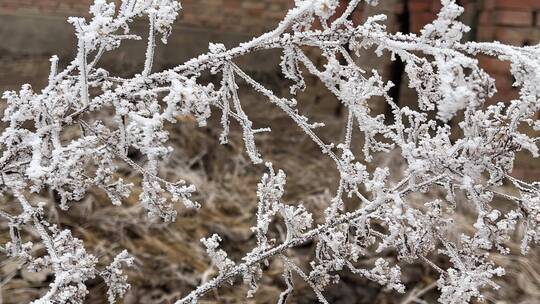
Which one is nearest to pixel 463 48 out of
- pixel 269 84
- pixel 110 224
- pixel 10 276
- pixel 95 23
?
pixel 95 23

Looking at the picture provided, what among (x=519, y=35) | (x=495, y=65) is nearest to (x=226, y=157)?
(x=495, y=65)

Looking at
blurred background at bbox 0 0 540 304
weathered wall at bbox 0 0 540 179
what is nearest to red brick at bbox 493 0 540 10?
blurred background at bbox 0 0 540 304

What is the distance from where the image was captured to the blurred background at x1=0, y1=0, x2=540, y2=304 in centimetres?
306

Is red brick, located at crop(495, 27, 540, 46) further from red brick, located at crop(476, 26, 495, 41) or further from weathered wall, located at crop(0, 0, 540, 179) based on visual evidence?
weathered wall, located at crop(0, 0, 540, 179)

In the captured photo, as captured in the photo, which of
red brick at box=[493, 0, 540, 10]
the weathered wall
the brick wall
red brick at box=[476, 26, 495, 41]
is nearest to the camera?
red brick at box=[493, 0, 540, 10]

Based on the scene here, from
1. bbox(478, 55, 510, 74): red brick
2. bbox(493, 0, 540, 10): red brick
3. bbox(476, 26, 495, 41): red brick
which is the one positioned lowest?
bbox(478, 55, 510, 74): red brick

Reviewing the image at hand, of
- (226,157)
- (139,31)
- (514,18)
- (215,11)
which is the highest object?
(514,18)

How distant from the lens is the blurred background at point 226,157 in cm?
306

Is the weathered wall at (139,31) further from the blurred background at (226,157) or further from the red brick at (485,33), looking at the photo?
the red brick at (485,33)

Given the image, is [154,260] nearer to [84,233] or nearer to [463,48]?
[84,233]

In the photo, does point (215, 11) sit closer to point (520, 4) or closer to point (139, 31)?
point (139, 31)

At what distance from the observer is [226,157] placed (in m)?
4.46

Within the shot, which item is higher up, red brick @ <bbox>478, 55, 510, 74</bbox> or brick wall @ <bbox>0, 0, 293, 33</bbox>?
red brick @ <bbox>478, 55, 510, 74</bbox>

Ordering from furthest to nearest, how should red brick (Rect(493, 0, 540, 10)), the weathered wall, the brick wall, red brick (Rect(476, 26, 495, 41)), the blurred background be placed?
the brick wall
the weathered wall
red brick (Rect(476, 26, 495, 41))
red brick (Rect(493, 0, 540, 10))
the blurred background
